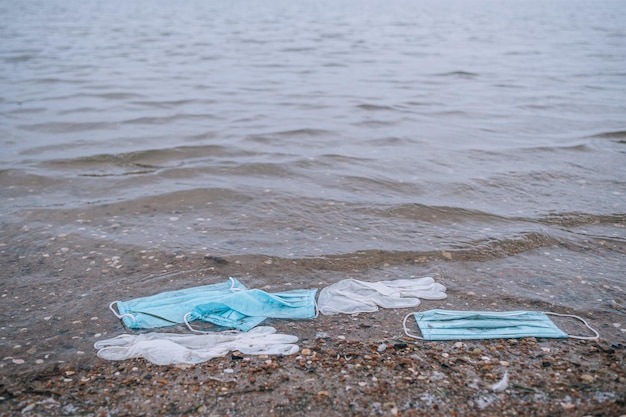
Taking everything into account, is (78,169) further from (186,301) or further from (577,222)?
(577,222)

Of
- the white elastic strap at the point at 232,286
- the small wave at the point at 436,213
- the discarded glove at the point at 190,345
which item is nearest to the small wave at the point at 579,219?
the small wave at the point at 436,213

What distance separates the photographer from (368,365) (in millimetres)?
3668

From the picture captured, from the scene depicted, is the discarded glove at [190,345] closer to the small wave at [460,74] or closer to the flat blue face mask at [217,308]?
the flat blue face mask at [217,308]

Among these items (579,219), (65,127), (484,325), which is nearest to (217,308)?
(484,325)

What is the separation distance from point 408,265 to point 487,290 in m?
0.77

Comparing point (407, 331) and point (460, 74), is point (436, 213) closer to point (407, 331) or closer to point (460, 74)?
point (407, 331)

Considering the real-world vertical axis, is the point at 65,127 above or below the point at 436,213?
above

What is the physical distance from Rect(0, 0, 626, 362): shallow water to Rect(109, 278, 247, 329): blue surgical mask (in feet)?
0.92

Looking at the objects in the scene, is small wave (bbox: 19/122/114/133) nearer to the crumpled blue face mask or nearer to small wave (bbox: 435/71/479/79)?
the crumpled blue face mask

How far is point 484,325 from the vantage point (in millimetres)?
4160

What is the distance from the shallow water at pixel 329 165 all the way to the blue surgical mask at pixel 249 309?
0.59 metres

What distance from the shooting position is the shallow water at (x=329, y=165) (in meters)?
5.46

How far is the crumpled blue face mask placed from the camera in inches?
158

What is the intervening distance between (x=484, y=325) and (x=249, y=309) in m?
1.72
